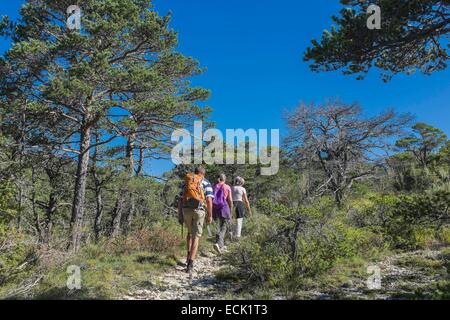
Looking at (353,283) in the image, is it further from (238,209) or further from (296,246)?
(238,209)

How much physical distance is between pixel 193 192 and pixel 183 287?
1.58 metres

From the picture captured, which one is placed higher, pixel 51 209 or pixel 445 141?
pixel 445 141

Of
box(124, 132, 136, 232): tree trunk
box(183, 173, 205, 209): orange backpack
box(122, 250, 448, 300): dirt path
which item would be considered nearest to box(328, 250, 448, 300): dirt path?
box(122, 250, 448, 300): dirt path

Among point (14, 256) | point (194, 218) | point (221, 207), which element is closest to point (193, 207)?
point (194, 218)

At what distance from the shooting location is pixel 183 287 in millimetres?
5922

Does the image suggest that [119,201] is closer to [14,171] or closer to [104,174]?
[104,174]

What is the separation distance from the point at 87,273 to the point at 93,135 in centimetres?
730

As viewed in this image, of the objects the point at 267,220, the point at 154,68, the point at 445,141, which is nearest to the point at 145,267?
the point at 267,220

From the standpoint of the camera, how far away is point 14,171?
9398 millimetres

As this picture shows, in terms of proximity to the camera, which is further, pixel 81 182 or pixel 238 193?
pixel 81 182

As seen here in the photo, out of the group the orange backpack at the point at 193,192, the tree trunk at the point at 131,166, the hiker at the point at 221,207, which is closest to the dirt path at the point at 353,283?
the orange backpack at the point at 193,192
